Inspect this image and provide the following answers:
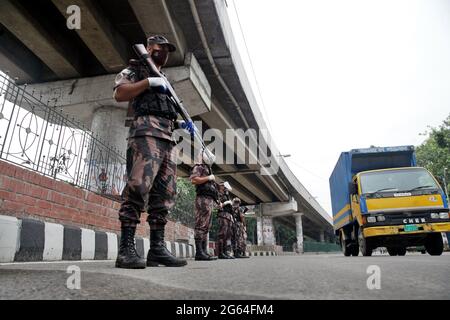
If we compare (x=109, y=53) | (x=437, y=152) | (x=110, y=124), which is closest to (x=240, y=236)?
(x=110, y=124)

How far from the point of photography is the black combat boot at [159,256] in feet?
9.49

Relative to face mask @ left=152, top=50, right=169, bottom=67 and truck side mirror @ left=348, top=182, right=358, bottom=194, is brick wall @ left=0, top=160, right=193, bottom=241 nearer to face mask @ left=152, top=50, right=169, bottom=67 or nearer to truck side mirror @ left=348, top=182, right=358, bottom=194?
face mask @ left=152, top=50, right=169, bottom=67

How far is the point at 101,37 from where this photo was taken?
7.04m

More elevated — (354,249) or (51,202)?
(51,202)

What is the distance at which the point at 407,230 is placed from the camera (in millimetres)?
6305

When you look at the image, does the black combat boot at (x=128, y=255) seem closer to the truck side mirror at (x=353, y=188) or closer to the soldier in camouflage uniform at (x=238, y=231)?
the truck side mirror at (x=353, y=188)

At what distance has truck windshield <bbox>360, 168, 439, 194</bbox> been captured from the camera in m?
6.69

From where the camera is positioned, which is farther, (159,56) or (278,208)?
(278,208)

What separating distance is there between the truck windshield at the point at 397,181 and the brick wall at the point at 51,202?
5266 mm

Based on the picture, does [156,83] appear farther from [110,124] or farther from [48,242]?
[110,124]

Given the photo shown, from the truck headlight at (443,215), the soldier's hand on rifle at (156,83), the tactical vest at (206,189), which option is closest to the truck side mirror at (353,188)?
the truck headlight at (443,215)

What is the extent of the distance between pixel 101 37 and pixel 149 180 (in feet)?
18.3

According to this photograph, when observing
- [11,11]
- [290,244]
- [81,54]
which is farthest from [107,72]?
[290,244]
